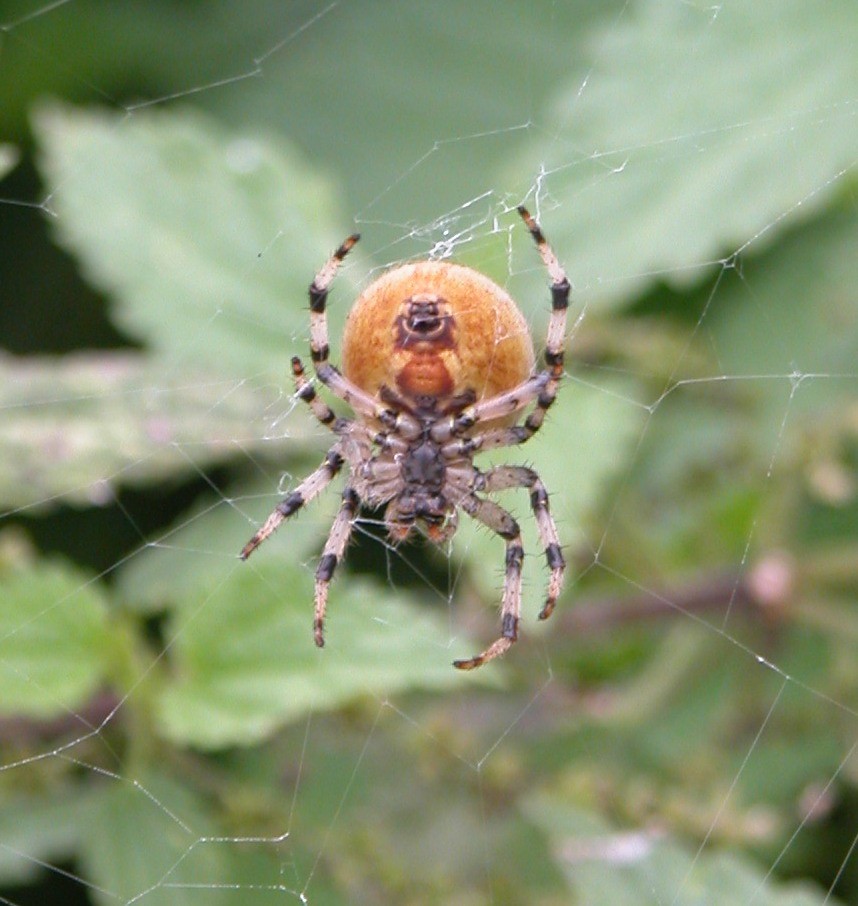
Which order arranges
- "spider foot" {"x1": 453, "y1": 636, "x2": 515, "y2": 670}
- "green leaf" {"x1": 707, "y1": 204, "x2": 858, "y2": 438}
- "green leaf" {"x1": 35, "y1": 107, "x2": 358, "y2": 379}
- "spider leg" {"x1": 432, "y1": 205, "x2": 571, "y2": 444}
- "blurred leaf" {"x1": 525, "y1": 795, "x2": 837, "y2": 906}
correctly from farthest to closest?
"green leaf" {"x1": 707, "y1": 204, "x2": 858, "y2": 438}, "green leaf" {"x1": 35, "y1": 107, "x2": 358, "y2": 379}, "spider leg" {"x1": 432, "y1": 205, "x2": 571, "y2": 444}, "spider foot" {"x1": 453, "y1": 636, "x2": 515, "y2": 670}, "blurred leaf" {"x1": 525, "y1": 795, "x2": 837, "y2": 906}

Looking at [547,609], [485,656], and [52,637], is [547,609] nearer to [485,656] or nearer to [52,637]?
[485,656]

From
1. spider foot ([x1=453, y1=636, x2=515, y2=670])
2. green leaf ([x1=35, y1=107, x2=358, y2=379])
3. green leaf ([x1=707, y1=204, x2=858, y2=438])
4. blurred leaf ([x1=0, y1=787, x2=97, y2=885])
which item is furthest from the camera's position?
green leaf ([x1=707, y1=204, x2=858, y2=438])

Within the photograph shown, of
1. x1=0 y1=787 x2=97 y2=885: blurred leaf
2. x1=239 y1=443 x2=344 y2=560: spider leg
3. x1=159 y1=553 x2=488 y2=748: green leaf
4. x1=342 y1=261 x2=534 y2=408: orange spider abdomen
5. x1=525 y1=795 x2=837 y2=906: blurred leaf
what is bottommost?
x1=525 y1=795 x2=837 y2=906: blurred leaf

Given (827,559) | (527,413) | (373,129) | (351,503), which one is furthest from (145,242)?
(373,129)

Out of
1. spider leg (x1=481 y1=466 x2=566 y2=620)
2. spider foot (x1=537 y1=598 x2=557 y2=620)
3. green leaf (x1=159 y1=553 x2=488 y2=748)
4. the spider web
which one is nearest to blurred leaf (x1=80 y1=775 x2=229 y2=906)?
the spider web

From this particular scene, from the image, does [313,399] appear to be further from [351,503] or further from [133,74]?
[133,74]

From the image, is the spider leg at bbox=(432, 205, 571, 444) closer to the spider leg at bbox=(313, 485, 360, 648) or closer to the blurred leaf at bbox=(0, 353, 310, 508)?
the spider leg at bbox=(313, 485, 360, 648)
